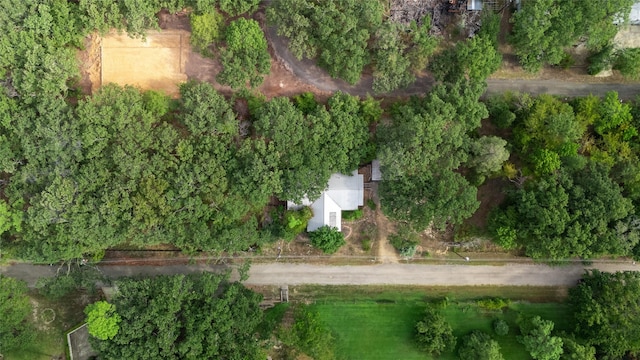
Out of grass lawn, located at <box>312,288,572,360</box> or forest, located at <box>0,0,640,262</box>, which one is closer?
forest, located at <box>0,0,640,262</box>

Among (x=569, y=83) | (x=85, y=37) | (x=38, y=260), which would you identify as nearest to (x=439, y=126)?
(x=569, y=83)

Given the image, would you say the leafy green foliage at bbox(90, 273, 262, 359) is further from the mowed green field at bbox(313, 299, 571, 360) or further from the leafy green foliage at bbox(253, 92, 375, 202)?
the leafy green foliage at bbox(253, 92, 375, 202)

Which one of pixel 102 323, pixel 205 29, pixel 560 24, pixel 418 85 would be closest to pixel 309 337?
pixel 102 323

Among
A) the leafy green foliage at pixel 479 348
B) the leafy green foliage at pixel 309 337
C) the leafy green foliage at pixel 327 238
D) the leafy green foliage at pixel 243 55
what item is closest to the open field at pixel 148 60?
the leafy green foliage at pixel 243 55

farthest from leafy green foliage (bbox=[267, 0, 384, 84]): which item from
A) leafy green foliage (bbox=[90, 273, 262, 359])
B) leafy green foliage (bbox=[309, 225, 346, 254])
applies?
leafy green foliage (bbox=[90, 273, 262, 359])

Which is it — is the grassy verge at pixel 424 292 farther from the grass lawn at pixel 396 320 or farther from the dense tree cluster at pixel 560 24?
the dense tree cluster at pixel 560 24

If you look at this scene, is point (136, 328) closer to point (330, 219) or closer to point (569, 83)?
point (330, 219)

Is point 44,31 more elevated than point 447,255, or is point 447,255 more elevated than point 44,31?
point 44,31
